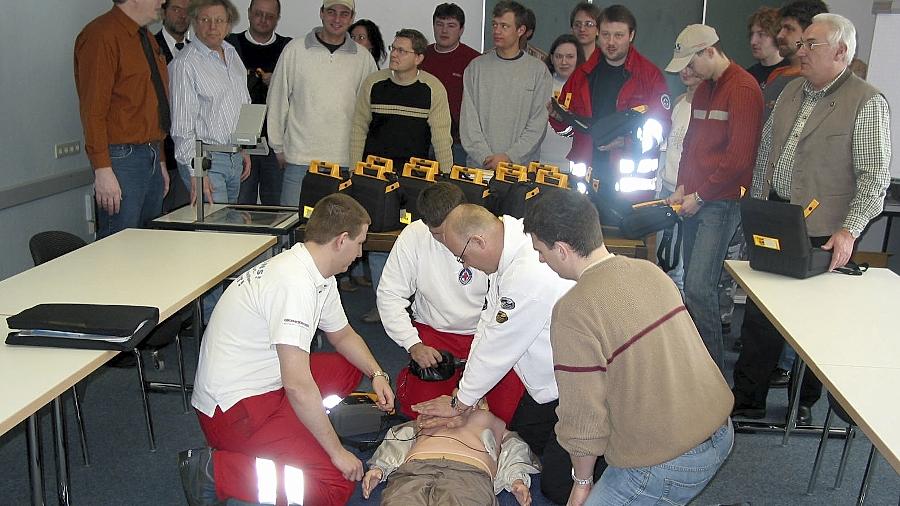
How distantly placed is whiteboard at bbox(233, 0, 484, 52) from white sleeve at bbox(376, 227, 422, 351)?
11.6ft

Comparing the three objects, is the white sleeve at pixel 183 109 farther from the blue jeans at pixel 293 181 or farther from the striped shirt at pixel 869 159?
the striped shirt at pixel 869 159

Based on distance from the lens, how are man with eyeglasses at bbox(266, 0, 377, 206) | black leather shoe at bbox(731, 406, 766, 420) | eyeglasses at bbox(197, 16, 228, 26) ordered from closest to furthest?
black leather shoe at bbox(731, 406, 766, 420), eyeglasses at bbox(197, 16, 228, 26), man with eyeglasses at bbox(266, 0, 377, 206)

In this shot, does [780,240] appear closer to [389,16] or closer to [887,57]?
[887,57]

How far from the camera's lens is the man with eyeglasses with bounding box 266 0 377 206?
15.3 feet

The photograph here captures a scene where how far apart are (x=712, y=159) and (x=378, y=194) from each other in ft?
5.24

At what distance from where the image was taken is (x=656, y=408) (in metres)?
1.84

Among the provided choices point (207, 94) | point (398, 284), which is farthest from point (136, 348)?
point (207, 94)

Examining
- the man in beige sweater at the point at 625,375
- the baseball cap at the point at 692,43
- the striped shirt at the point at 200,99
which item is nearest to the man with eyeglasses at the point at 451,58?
the striped shirt at the point at 200,99

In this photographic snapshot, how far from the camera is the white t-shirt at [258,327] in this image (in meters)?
2.37

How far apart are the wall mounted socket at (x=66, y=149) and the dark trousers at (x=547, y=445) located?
11.2ft

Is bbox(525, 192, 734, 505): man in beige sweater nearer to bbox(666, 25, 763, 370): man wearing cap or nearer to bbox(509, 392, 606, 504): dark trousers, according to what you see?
bbox(509, 392, 606, 504): dark trousers

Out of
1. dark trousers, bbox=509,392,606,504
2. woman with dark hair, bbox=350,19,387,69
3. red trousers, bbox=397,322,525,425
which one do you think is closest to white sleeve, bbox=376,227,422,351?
red trousers, bbox=397,322,525,425

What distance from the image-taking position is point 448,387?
10.5 feet

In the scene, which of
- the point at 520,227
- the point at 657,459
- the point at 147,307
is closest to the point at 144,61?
the point at 147,307
